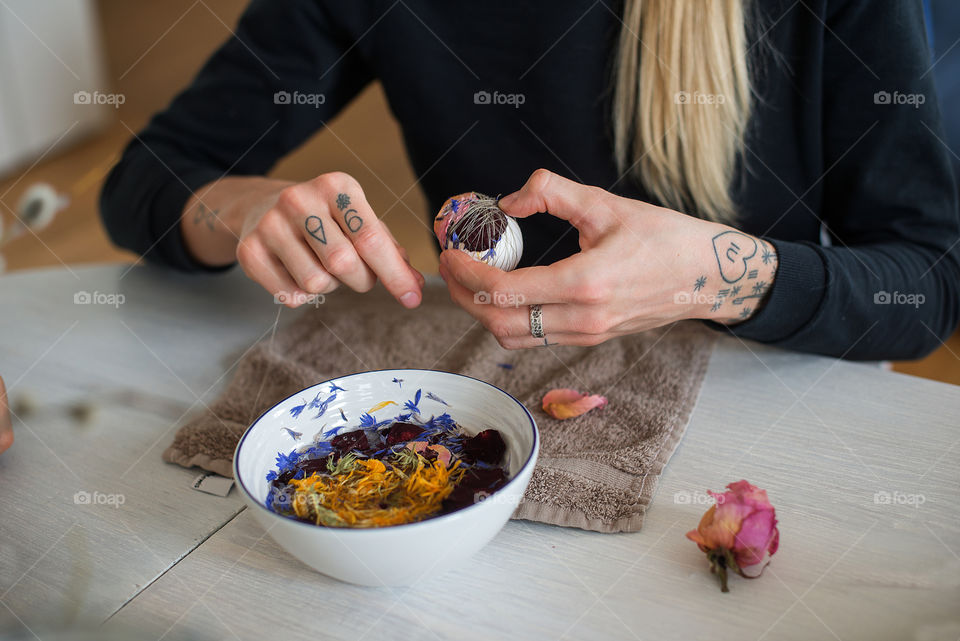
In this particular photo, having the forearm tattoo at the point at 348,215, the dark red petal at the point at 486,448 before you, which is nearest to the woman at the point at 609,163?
the forearm tattoo at the point at 348,215

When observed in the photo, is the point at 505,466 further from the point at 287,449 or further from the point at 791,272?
the point at 791,272

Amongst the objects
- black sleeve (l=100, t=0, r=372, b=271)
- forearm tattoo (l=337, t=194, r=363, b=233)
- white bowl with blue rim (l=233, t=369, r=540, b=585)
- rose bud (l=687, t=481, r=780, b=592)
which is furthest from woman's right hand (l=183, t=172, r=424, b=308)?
rose bud (l=687, t=481, r=780, b=592)

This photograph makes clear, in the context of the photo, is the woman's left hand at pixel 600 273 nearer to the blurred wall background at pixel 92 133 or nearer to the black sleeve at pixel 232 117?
the black sleeve at pixel 232 117

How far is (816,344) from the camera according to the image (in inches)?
35.4

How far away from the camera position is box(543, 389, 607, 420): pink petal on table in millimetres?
812

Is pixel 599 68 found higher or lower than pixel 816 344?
higher

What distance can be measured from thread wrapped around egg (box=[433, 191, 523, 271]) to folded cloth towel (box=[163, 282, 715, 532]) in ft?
0.32

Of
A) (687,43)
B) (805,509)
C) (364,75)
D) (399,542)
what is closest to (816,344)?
(805,509)

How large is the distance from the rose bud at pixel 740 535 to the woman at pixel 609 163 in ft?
0.72

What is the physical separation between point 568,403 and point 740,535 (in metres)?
0.27

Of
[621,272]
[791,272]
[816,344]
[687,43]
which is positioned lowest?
[816,344]

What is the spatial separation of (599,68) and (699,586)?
28.2 inches

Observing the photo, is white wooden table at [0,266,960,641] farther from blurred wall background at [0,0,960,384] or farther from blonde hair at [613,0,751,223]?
blurred wall background at [0,0,960,384]

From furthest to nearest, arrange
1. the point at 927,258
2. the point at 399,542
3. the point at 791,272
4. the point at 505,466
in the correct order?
the point at 927,258 < the point at 791,272 < the point at 505,466 < the point at 399,542
